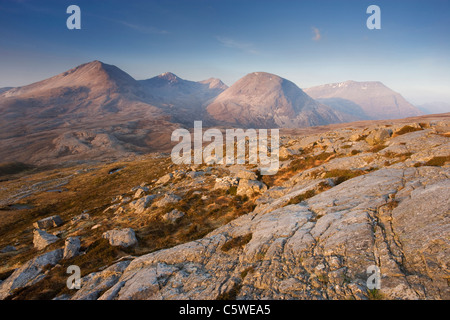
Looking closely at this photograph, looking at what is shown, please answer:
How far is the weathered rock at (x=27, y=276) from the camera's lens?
48.2ft

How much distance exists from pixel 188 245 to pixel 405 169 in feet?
59.8

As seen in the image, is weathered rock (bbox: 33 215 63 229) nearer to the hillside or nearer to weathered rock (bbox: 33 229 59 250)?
the hillside

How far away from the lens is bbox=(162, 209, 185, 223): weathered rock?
75.9 ft

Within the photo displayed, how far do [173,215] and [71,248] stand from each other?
10047mm

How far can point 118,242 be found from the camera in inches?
738

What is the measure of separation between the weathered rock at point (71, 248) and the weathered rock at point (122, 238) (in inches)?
90.3

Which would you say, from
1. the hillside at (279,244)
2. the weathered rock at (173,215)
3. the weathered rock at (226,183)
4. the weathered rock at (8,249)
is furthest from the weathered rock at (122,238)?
the weathered rock at (226,183)

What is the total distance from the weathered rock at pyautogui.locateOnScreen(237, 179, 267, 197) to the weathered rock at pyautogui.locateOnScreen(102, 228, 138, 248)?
13.9m

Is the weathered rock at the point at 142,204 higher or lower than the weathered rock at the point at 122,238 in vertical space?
higher

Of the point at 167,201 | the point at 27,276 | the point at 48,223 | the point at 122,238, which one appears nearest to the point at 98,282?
the point at 122,238

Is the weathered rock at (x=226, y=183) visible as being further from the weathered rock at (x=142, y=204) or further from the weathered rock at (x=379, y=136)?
the weathered rock at (x=379, y=136)

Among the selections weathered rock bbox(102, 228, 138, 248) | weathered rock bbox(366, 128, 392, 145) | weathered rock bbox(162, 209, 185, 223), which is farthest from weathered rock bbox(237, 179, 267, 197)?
weathered rock bbox(366, 128, 392, 145)

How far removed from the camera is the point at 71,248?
1833 cm
